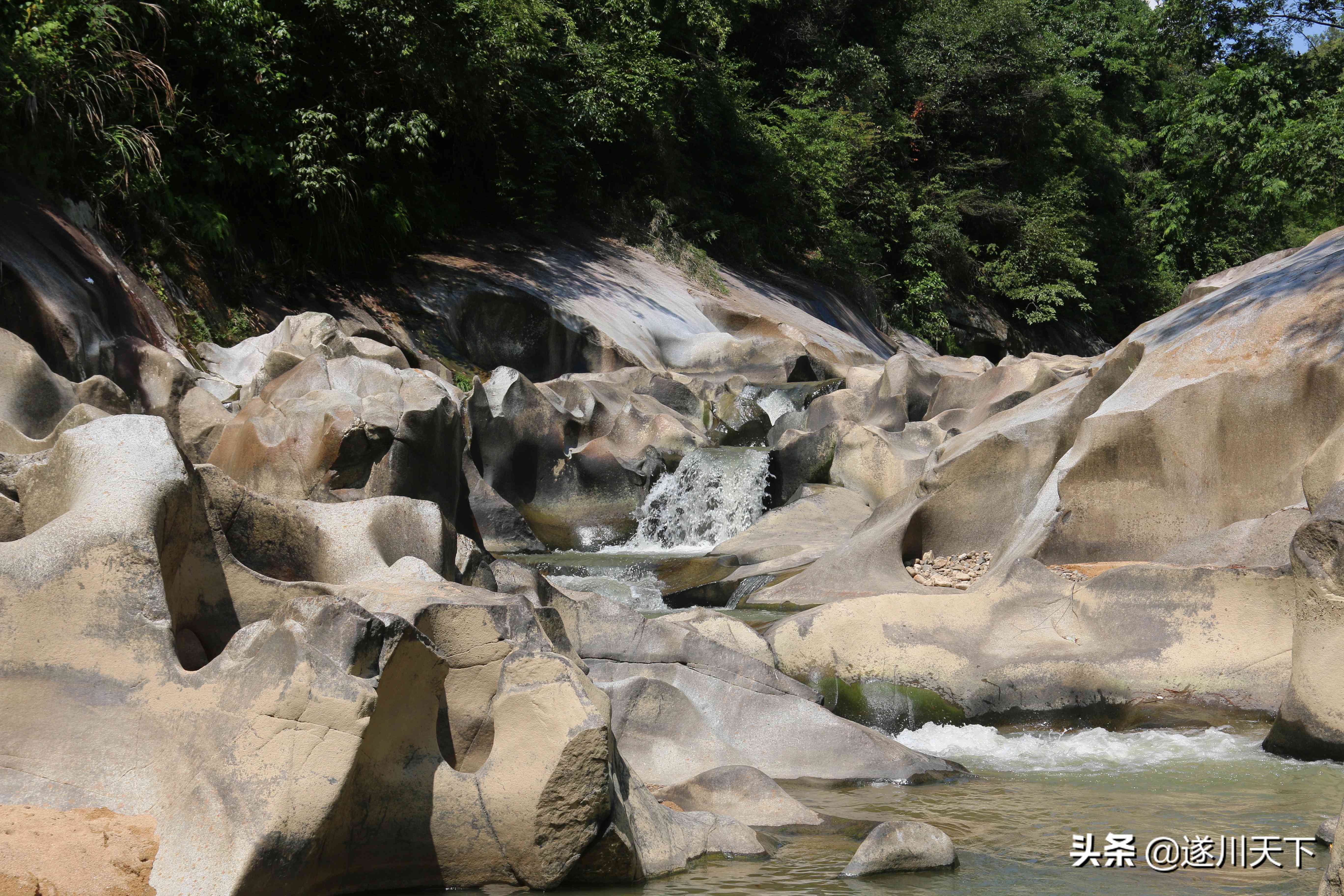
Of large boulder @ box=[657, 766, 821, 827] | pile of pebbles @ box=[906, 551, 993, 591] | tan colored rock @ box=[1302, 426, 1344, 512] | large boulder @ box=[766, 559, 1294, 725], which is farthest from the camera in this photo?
pile of pebbles @ box=[906, 551, 993, 591]

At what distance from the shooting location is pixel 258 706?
3205 millimetres

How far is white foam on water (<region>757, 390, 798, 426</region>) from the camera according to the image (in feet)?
53.3

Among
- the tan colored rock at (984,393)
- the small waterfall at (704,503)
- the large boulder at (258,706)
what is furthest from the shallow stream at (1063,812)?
the small waterfall at (704,503)

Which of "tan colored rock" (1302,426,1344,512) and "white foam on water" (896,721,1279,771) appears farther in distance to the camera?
"tan colored rock" (1302,426,1344,512)

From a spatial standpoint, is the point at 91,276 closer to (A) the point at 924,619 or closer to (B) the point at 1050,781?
(A) the point at 924,619

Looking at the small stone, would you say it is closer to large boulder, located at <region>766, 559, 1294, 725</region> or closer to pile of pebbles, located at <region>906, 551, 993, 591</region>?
large boulder, located at <region>766, 559, 1294, 725</region>

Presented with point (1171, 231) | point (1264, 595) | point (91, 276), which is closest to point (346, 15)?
point (91, 276)

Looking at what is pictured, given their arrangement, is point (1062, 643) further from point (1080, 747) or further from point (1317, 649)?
point (1317, 649)

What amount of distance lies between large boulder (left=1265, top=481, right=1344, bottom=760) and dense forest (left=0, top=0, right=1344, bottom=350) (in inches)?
437

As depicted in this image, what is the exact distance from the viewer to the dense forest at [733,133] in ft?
47.1

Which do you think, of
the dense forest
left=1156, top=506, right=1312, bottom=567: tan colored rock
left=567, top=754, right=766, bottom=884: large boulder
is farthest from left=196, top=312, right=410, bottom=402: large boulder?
left=567, top=754, right=766, bottom=884: large boulder

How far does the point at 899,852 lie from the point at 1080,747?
7.18 feet

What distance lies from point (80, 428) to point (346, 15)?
45.3 ft

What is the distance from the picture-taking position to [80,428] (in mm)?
3801
